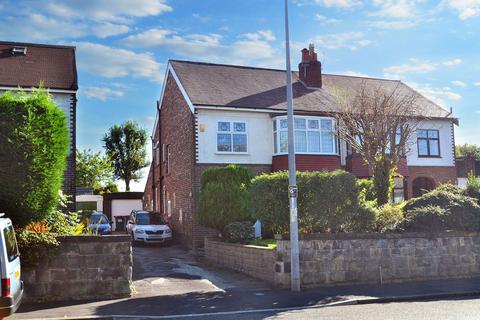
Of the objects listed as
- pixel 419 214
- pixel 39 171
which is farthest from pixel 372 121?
pixel 39 171

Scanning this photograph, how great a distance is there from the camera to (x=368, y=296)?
11.6 metres

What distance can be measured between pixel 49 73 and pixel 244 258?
1259cm

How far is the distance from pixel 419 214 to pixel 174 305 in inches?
302

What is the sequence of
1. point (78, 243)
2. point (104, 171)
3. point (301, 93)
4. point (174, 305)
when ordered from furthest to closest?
1. point (104, 171)
2. point (301, 93)
3. point (78, 243)
4. point (174, 305)

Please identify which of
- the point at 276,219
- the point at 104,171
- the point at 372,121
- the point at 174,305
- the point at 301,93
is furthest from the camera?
the point at 104,171

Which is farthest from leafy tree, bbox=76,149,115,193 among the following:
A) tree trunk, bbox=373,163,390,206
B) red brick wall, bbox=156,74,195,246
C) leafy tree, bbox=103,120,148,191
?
tree trunk, bbox=373,163,390,206

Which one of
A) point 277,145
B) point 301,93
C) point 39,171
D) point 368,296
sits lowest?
point 368,296

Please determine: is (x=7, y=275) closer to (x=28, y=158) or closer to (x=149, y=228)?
(x=28, y=158)

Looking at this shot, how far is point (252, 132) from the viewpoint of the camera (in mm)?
24078

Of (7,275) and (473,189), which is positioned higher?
(473,189)

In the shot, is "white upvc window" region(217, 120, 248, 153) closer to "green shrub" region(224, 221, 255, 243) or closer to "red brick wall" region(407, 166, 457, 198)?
"green shrub" region(224, 221, 255, 243)

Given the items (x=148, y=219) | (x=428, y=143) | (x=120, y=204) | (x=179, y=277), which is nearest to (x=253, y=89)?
(x=148, y=219)

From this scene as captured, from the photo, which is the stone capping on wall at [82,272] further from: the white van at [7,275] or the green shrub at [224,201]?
the green shrub at [224,201]

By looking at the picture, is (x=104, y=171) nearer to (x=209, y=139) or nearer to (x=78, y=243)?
(x=209, y=139)
